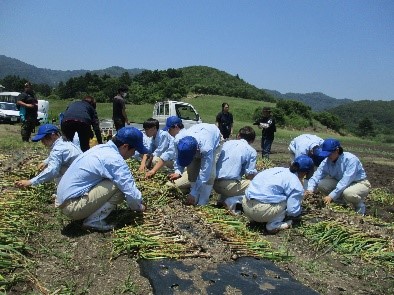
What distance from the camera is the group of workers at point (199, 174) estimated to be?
4590 millimetres

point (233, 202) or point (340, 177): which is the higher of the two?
point (340, 177)

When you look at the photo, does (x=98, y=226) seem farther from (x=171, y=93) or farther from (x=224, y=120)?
(x=171, y=93)

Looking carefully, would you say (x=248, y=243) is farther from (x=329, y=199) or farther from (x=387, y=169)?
(x=387, y=169)

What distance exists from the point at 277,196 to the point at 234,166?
1.17 m

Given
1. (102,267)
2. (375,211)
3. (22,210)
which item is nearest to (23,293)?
(102,267)

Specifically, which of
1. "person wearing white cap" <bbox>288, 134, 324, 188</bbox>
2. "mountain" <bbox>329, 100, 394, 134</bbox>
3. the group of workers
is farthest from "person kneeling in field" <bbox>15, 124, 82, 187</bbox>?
"mountain" <bbox>329, 100, 394, 134</bbox>

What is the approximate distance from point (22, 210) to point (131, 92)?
119ft

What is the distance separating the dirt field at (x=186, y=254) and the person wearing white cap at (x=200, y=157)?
39 cm

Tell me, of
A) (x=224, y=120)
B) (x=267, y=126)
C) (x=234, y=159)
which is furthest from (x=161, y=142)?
(x=224, y=120)

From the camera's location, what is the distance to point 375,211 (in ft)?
25.9

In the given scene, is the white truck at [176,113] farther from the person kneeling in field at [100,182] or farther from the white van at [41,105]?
the person kneeling in field at [100,182]

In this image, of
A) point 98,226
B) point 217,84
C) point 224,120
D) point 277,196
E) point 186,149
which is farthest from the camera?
point 217,84

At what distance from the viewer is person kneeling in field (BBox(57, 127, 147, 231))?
4500 millimetres

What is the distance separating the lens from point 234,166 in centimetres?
636
